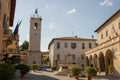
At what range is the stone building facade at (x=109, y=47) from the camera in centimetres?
2464

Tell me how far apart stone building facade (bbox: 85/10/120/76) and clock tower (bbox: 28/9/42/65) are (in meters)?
14.8

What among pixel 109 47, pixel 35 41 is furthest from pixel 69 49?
pixel 109 47

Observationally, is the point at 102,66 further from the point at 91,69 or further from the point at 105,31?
the point at 91,69

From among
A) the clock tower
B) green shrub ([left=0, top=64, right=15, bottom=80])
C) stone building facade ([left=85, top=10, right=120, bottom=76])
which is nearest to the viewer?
green shrub ([left=0, top=64, right=15, bottom=80])

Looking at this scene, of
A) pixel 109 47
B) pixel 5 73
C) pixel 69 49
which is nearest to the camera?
pixel 5 73

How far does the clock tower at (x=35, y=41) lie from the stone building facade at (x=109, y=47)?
1485cm

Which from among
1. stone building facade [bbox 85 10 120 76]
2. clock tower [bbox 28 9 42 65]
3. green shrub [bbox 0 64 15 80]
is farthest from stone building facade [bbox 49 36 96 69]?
green shrub [bbox 0 64 15 80]

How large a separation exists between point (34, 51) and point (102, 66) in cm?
2193

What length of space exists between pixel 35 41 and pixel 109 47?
91.7ft

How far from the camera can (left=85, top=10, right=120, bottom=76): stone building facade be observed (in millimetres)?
24641

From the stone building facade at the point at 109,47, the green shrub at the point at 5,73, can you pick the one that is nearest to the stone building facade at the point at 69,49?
the stone building facade at the point at 109,47

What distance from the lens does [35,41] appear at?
51.2 metres

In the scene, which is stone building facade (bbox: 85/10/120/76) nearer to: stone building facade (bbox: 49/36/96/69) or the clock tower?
stone building facade (bbox: 49/36/96/69)

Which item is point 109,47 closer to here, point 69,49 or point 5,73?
point 5,73
